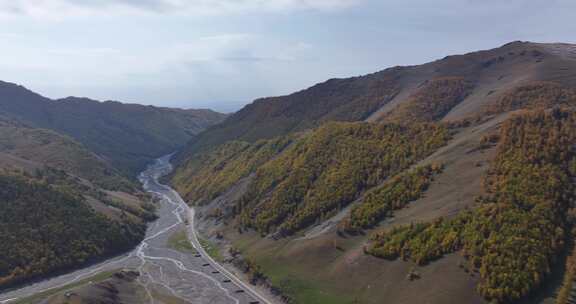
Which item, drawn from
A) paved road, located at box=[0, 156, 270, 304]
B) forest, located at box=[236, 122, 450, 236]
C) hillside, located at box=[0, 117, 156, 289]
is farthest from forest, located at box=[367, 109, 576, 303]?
hillside, located at box=[0, 117, 156, 289]

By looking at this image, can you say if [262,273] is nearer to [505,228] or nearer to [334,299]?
[334,299]

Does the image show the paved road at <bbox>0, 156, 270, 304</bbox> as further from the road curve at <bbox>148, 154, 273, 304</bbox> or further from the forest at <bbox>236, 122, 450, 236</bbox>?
the forest at <bbox>236, 122, 450, 236</bbox>

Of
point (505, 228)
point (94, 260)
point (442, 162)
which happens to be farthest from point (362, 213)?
point (94, 260)

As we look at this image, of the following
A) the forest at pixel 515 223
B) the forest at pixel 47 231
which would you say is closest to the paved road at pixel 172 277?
the forest at pixel 47 231

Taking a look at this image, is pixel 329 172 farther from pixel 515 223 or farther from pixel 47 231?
pixel 47 231

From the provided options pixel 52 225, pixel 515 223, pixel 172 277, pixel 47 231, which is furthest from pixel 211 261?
pixel 515 223

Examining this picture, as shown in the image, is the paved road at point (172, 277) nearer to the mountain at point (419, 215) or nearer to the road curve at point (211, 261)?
the road curve at point (211, 261)
